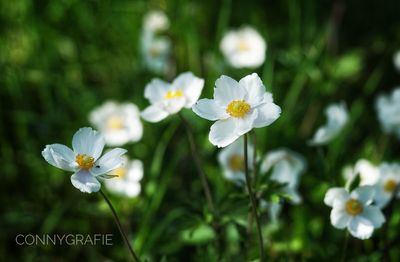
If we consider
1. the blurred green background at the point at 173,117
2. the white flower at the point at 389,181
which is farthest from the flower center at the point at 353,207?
the white flower at the point at 389,181

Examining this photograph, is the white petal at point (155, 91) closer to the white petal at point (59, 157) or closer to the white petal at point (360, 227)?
the white petal at point (59, 157)

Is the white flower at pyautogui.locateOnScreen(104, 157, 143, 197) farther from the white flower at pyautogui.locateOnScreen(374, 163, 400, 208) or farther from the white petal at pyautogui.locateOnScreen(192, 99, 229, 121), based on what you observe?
the white flower at pyautogui.locateOnScreen(374, 163, 400, 208)

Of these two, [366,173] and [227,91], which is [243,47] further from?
[227,91]

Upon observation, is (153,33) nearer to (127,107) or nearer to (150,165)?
(127,107)

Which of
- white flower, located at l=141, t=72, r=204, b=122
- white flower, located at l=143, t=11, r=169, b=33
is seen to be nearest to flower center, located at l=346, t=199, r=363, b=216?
white flower, located at l=141, t=72, r=204, b=122

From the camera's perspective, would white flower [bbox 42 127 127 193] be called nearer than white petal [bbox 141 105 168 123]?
Yes

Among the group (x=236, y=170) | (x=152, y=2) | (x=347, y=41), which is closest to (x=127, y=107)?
(x=236, y=170)

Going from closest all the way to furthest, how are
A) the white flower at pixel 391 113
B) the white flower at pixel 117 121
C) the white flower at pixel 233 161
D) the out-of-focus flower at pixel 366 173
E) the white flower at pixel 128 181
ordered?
1. the out-of-focus flower at pixel 366 173
2. the white flower at pixel 128 181
3. the white flower at pixel 233 161
4. the white flower at pixel 391 113
5. the white flower at pixel 117 121
